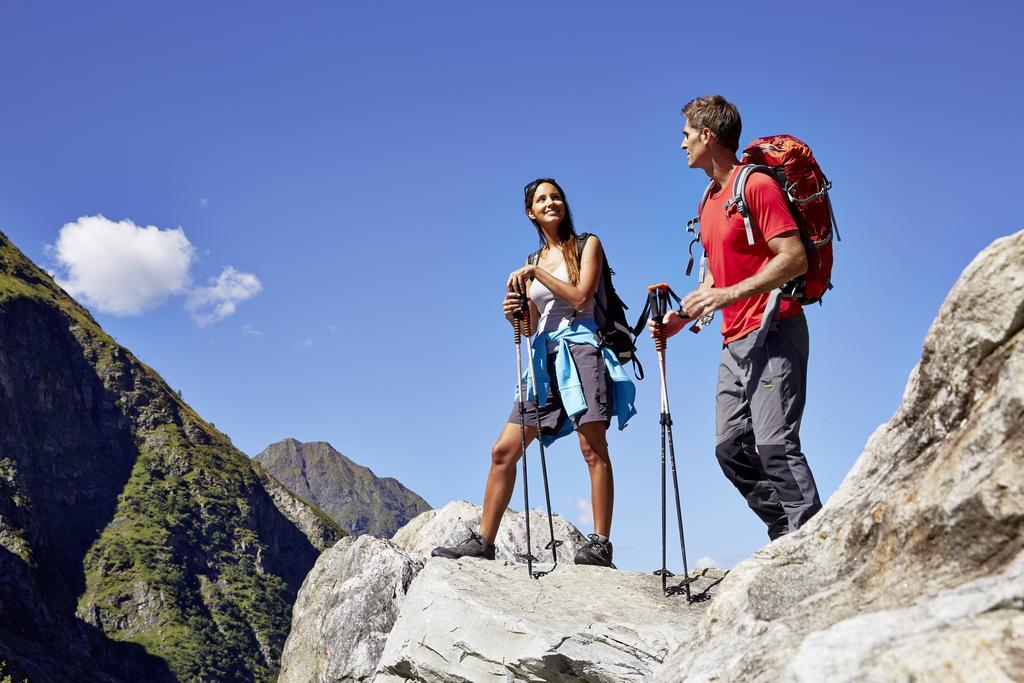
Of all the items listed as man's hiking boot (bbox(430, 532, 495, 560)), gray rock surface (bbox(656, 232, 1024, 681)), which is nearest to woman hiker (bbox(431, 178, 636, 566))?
man's hiking boot (bbox(430, 532, 495, 560))

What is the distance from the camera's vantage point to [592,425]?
7.51 metres

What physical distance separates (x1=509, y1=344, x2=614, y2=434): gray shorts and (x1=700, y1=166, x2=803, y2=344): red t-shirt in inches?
74.4

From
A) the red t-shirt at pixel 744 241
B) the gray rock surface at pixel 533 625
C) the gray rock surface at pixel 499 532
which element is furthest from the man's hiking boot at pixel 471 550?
the gray rock surface at pixel 499 532

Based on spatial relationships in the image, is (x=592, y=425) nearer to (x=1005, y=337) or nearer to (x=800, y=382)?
Answer: (x=800, y=382)

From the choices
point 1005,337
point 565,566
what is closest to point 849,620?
point 1005,337

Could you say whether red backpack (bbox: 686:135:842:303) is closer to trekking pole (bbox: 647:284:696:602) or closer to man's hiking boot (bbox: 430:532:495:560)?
trekking pole (bbox: 647:284:696:602)

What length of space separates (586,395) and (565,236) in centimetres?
152

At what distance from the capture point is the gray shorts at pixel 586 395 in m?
7.52

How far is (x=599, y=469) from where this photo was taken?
748 centimetres

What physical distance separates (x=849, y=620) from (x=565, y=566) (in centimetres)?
534

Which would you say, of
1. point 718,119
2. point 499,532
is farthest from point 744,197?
point 499,532

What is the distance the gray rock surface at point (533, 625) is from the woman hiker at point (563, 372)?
1.31ft

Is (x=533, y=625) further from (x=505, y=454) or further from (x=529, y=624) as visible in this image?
(x=505, y=454)

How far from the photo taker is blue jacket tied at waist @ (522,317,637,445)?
7617mm
